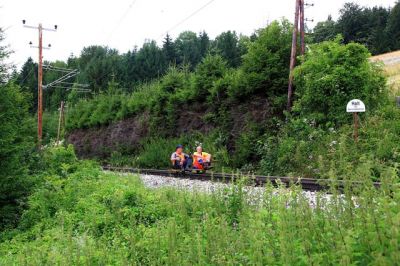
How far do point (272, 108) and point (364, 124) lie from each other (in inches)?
225

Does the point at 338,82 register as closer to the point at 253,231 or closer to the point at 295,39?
the point at 295,39

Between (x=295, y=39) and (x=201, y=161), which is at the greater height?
(x=295, y=39)

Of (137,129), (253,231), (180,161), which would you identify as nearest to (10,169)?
(180,161)

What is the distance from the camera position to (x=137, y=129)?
36781 millimetres

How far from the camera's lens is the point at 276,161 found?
59.7 ft

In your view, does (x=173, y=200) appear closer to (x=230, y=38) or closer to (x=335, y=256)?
(x=335, y=256)

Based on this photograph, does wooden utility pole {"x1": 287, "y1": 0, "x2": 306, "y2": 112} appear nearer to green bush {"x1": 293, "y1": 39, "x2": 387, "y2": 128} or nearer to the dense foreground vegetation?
green bush {"x1": 293, "y1": 39, "x2": 387, "y2": 128}

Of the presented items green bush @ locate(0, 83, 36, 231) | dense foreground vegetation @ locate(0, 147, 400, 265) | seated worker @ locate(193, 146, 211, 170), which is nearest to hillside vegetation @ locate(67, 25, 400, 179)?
seated worker @ locate(193, 146, 211, 170)

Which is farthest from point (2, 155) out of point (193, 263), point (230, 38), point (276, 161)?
point (230, 38)

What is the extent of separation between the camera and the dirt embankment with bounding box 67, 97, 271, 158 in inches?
907

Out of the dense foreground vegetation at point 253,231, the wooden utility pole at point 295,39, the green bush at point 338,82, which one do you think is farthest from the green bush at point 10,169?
the wooden utility pole at point 295,39

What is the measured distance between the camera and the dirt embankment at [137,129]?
23047mm

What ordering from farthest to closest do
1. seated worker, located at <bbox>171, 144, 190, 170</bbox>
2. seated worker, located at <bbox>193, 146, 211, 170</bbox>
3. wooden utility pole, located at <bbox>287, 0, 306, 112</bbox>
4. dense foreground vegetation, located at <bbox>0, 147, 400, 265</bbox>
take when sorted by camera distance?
wooden utility pole, located at <bbox>287, 0, 306, 112</bbox>, seated worker, located at <bbox>171, 144, 190, 170</bbox>, seated worker, located at <bbox>193, 146, 211, 170</bbox>, dense foreground vegetation, located at <bbox>0, 147, 400, 265</bbox>

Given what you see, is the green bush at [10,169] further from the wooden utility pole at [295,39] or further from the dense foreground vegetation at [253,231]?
the wooden utility pole at [295,39]
